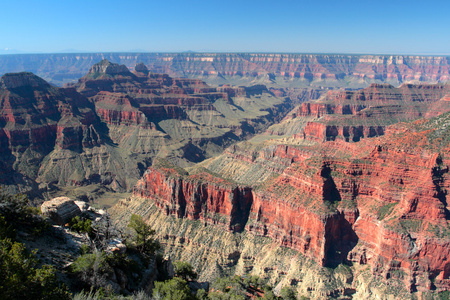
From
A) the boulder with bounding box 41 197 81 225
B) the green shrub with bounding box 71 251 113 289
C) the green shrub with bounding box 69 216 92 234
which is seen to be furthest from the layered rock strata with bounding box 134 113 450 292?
the green shrub with bounding box 71 251 113 289

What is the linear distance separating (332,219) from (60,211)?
52.1 meters

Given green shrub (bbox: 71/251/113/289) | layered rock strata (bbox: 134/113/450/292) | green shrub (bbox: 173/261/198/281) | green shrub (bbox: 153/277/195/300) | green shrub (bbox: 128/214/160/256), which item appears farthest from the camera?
layered rock strata (bbox: 134/113/450/292)

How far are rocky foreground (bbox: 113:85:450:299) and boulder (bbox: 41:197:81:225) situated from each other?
38.5m

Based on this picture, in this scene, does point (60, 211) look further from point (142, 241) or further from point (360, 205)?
point (360, 205)

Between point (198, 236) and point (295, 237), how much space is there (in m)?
24.6

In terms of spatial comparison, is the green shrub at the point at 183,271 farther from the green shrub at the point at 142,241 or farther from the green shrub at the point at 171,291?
the green shrub at the point at 171,291

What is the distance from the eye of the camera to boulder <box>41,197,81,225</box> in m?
43.3

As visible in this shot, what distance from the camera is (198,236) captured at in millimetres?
81938

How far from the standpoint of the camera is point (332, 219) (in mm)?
68562

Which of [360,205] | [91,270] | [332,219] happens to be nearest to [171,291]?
[91,270]

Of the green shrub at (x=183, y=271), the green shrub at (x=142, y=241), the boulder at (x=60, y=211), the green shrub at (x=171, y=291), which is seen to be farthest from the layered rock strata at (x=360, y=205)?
the boulder at (x=60, y=211)

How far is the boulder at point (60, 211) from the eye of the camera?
4328cm

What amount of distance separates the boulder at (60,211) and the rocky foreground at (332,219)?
3853cm

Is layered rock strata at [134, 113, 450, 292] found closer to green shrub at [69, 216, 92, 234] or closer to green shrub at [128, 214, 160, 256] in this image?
green shrub at [128, 214, 160, 256]
